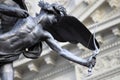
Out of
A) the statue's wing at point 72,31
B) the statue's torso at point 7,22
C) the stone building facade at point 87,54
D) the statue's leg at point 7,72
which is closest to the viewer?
the statue's leg at point 7,72

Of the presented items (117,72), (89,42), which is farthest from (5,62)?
(117,72)

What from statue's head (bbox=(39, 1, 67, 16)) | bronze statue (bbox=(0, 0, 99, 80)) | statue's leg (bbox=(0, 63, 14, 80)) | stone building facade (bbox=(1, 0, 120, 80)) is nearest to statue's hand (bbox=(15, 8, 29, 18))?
bronze statue (bbox=(0, 0, 99, 80))

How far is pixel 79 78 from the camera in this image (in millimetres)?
15367

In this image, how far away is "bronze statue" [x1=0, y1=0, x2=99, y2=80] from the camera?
16.8 feet

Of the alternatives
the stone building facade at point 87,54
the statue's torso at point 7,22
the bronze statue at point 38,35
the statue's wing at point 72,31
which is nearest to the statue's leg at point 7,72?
the bronze statue at point 38,35

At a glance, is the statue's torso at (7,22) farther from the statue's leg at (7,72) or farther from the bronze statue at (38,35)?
the statue's leg at (7,72)

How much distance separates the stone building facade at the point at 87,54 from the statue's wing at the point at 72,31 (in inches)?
368

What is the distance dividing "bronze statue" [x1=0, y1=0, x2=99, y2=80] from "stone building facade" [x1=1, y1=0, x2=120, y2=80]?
9373mm

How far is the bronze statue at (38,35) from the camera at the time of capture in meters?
5.11

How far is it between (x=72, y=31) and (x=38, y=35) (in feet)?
1.10

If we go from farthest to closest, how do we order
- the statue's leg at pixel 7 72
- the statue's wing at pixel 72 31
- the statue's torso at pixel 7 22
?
the statue's wing at pixel 72 31 → the statue's torso at pixel 7 22 → the statue's leg at pixel 7 72

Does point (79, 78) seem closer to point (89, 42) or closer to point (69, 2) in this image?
point (69, 2)

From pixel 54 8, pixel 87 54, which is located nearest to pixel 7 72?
pixel 54 8

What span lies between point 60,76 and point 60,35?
34.3ft
